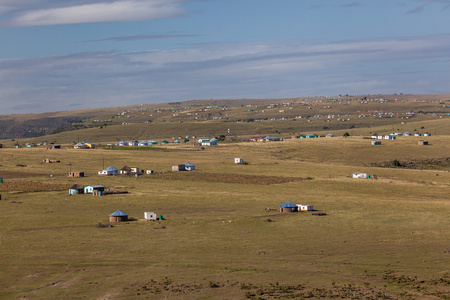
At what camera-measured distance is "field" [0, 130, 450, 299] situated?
38094mm

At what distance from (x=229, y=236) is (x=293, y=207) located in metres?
14.4

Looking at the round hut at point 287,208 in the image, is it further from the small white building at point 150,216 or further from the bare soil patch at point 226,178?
the bare soil patch at point 226,178

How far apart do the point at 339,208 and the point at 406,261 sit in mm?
24264

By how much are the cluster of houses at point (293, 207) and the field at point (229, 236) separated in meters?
1.38

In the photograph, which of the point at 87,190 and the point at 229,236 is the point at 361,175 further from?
the point at 229,236

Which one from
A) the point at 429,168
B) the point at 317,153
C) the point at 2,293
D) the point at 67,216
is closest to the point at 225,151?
the point at 317,153

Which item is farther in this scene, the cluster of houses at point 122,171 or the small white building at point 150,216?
the cluster of houses at point 122,171

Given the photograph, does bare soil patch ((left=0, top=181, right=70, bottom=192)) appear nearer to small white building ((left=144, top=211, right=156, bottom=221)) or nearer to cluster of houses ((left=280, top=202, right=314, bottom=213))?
small white building ((left=144, top=211, right=156, bottom=221))

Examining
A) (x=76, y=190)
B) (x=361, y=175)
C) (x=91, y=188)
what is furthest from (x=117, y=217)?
(x=361, y=175)

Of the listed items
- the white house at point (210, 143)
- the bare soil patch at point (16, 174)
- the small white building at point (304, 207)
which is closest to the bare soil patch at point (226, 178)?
the bare soil patch at point (16, 174)

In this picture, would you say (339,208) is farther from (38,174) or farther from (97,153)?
(97,153)

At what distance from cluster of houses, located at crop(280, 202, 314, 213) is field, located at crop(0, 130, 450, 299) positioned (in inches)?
54.1

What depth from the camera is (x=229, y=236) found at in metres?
52.9

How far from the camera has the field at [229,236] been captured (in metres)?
38.1
